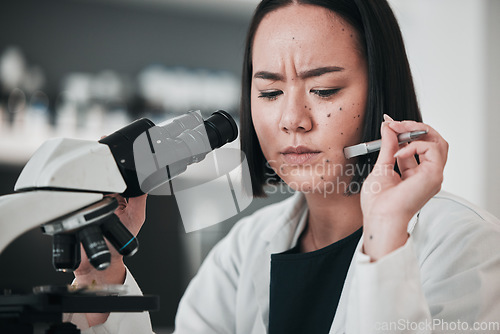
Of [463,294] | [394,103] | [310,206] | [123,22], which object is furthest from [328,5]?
[123,22]

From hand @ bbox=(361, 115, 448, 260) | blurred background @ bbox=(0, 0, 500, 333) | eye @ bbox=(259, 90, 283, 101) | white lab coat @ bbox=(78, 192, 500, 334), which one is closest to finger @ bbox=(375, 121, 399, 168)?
hand @ bbox=(361, 115, 448, 260)

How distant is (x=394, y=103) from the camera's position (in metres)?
1.02

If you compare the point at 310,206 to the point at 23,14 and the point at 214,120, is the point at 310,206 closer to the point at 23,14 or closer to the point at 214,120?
the point at 214,120

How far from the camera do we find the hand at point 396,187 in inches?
28.3

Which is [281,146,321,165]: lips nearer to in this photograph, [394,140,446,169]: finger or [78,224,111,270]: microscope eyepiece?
[394,140,446,169]: finger

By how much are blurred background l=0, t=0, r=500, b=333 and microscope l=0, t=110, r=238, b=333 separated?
1.30m

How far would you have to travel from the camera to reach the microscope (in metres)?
0.64

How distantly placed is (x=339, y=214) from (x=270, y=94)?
1.09 feet

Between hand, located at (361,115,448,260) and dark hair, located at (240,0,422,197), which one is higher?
dark hair, located at (240,0,422,197)

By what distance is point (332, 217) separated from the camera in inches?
45.5

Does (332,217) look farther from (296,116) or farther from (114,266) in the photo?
(114,266)

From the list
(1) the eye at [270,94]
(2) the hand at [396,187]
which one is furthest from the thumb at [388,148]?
(1) the eye at [270,94]

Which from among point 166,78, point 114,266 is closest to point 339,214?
point 114,266

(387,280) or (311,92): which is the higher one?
(311,92)
